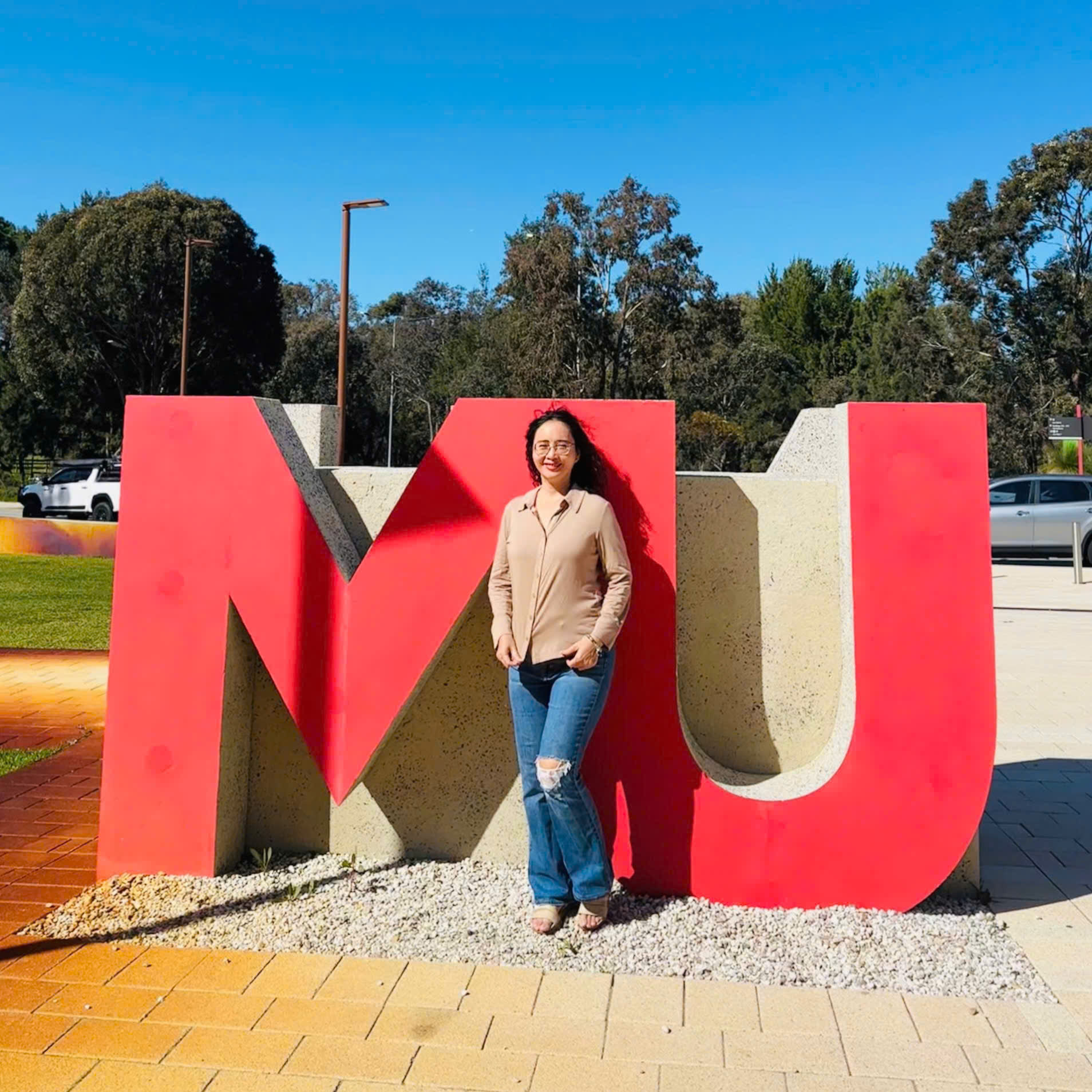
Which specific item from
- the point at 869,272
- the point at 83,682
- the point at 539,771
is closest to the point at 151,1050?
the point at 539,771

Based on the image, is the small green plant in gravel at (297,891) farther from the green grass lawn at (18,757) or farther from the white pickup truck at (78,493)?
the white pickup truck at (78,493)

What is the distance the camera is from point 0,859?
4.11m

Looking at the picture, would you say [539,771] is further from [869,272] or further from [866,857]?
[869,272]

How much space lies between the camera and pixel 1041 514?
687 inches

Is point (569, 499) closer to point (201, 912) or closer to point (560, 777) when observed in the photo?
point (560, 777)

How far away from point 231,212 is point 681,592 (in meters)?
36.4

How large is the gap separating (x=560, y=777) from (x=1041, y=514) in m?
16.7

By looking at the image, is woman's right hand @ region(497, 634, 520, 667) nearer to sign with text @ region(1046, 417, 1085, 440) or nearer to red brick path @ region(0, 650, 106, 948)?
red brick path @ region(0, 650, 106, 948)

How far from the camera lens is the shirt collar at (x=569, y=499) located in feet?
11.0

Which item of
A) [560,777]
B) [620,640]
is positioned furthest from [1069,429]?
[560,777]

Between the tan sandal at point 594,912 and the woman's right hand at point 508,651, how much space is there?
0.87 meters

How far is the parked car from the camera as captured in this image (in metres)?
17.3

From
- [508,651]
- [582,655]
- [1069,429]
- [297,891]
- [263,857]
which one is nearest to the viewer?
[582,655]

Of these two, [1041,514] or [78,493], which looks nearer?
[1041,514]
